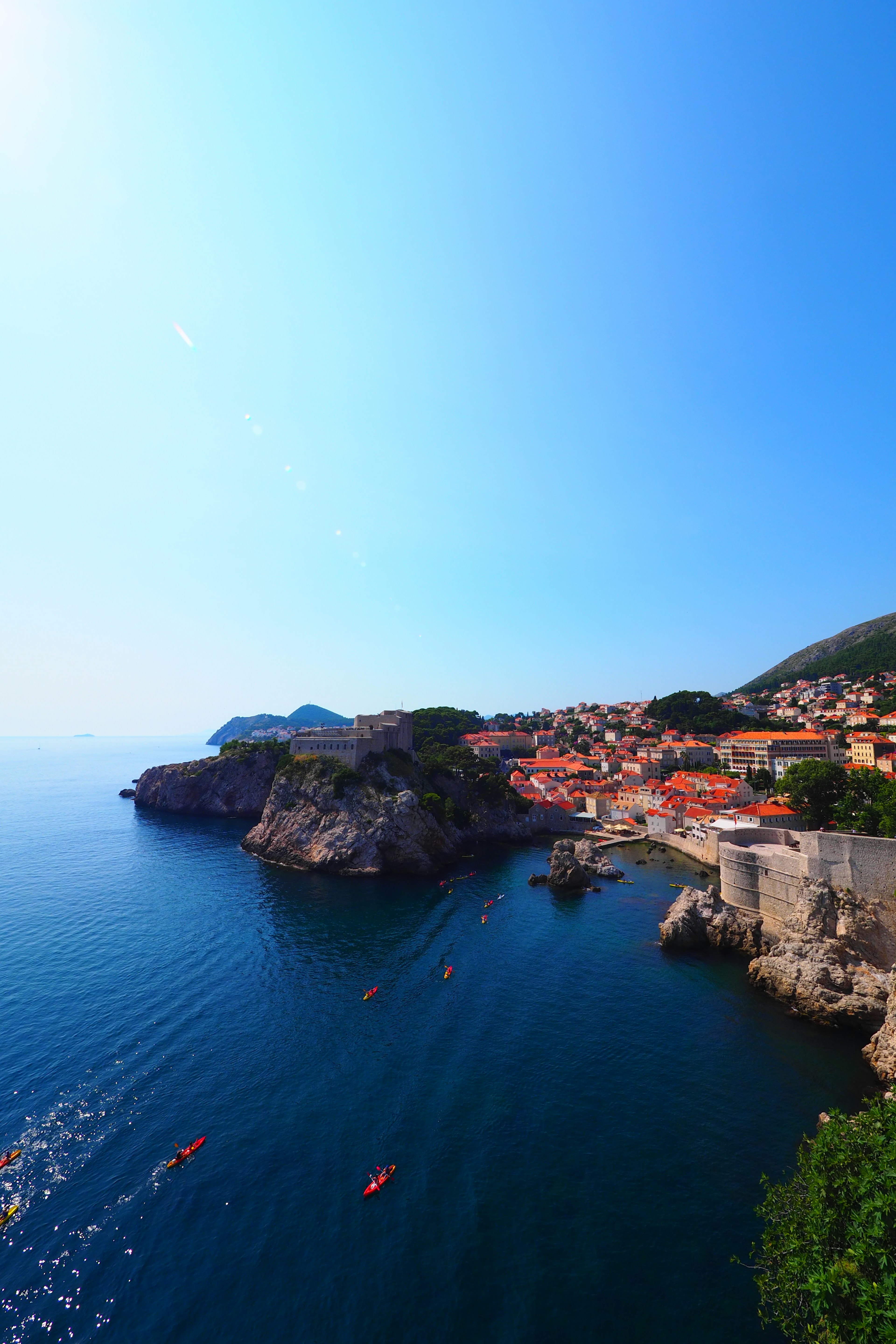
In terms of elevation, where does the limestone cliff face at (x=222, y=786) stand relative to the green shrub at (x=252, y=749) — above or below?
below

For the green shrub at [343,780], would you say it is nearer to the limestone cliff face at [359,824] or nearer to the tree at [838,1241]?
the limestone cliff face at [359,824]

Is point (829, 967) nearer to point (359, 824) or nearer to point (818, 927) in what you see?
point (818, 927)

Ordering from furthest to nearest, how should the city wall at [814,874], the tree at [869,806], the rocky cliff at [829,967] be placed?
1. the tree at [869,806]
2. the city wall at [814,874]
3. the rocky cliff at [829,967]

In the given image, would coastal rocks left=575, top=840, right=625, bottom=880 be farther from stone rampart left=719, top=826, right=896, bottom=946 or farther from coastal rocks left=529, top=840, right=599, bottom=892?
stone rampart left=719, top=826, right=896, bottom=946

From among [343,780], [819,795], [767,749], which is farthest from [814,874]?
[767,749]

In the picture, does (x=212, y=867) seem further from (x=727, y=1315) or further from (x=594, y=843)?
(x=727, y=1315)

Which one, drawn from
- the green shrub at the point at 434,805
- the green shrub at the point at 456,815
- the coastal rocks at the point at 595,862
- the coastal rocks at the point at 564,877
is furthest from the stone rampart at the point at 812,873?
the green shrub at the point at 456,815

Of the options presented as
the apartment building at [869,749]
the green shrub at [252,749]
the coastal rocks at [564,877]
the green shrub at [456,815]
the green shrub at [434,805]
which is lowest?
the coastal rocks at [564,877]
